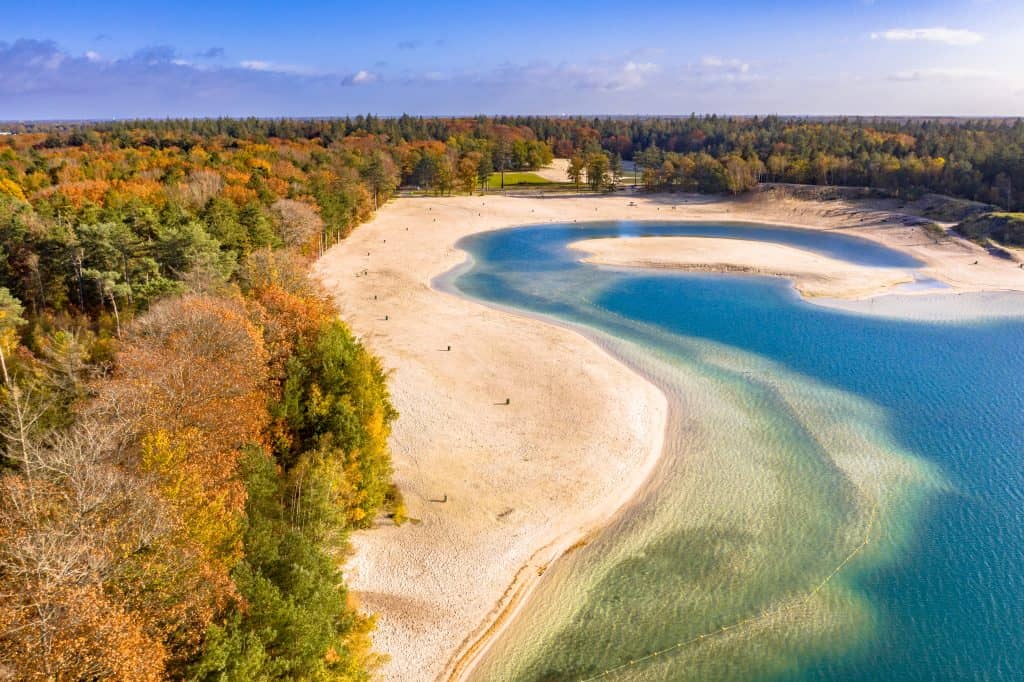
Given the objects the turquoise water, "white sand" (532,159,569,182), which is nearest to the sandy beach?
the turquoise water

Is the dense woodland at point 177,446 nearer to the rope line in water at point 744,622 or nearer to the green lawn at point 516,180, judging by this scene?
the rope line in water at point 744,622

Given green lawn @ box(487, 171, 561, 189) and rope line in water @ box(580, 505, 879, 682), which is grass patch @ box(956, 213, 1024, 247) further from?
green lawn @ box(487, 171, 561, 189)

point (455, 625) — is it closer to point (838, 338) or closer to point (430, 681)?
point (430, 681)

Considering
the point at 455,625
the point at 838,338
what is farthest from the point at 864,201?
the point at 455,625

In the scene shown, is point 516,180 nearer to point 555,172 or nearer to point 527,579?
point 555,172

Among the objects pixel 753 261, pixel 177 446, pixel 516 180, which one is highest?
pixel 516 180

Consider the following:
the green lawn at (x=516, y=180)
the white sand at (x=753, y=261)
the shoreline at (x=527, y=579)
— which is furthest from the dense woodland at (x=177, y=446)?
the green lawn at (x=516, y=180)

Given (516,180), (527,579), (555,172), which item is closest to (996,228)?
(527,579)
